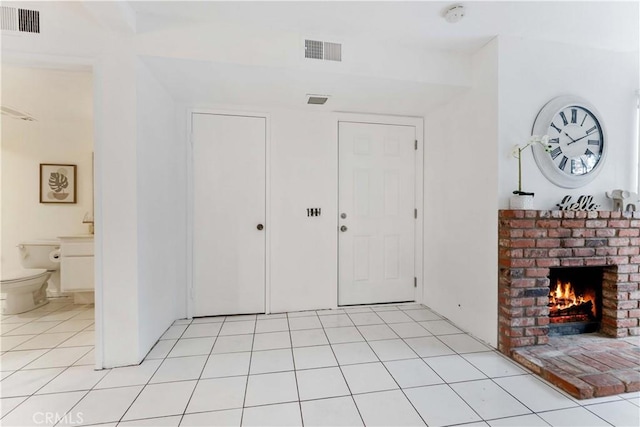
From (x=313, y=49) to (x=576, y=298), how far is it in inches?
122

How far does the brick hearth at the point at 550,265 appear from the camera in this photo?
2145 mm

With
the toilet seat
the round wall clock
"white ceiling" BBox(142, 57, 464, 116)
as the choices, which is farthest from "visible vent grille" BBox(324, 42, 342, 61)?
the toilet seat

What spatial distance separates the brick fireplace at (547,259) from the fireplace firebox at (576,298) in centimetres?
12

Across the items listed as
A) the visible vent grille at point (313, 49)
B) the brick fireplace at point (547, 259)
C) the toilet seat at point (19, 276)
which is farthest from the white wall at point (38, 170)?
the brick fireplace at point (547, 259)

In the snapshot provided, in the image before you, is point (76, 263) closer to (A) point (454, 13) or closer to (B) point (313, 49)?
(B) point (313, 49)

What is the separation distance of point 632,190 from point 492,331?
72.5 inches

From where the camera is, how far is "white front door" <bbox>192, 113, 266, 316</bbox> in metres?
2.90

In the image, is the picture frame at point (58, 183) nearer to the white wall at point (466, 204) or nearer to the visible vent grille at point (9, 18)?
the visible vent grille at point (9, 18)

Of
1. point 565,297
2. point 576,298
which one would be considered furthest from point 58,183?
point 576,298

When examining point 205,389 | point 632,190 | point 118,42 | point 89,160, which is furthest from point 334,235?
point 89,160

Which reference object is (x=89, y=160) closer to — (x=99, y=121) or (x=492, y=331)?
(x=99, y=121)

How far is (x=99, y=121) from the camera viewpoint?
6.48ft

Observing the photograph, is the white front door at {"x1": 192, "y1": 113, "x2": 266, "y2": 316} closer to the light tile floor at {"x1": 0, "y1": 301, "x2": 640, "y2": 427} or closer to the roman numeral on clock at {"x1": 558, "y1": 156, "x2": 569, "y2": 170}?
the light tile floor at {"x1": 0, "y1": 301, "x2": 640, "y2": 427}

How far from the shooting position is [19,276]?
284cm
